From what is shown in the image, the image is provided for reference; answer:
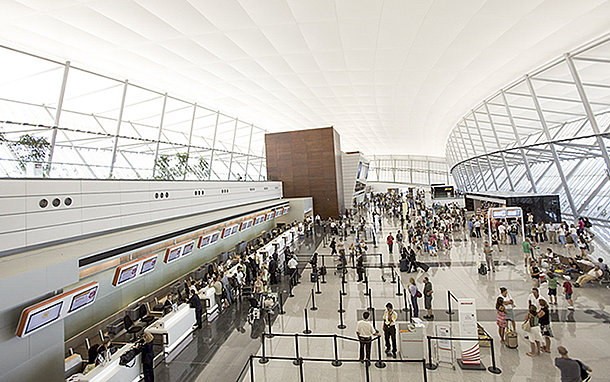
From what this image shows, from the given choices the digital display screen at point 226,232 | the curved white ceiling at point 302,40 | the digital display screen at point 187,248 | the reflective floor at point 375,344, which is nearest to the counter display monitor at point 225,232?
the digital display screen at point 226,232

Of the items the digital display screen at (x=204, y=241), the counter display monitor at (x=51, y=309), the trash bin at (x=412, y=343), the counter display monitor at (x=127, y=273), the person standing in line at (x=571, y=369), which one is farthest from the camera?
the digital display screen at (x=204, y=241)

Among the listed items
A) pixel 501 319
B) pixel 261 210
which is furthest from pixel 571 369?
pixel 261 210

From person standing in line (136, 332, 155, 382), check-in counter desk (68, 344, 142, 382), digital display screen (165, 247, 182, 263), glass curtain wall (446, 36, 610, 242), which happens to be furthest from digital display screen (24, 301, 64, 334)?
glass curtain wall (446, 36, 610, 242)

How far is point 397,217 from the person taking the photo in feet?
89.3

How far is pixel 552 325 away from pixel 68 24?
1442 cm

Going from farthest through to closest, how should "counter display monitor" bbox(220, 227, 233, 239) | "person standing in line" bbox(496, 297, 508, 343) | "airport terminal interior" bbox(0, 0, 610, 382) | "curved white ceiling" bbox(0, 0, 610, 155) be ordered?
"counter display monitor" bbox(220, 227, 233, 239), "curved white ceiling" bbox(0, 0, 610, 155), "person standing in line" bbox(496, 297, 508, 343), "airport terminal interior" bbox(0, 0, 610, 382)

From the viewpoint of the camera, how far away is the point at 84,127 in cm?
1199

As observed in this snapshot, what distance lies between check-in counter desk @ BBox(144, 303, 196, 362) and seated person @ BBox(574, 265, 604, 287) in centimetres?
1174

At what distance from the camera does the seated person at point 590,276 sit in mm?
8242

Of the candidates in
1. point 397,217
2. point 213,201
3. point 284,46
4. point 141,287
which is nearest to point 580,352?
point 284,46

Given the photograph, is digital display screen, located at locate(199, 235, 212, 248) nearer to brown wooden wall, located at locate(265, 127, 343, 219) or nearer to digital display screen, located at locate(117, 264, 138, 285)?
digital display screen, located at locate(117, 264, 138, 285)

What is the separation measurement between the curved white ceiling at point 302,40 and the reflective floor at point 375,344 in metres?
8.75

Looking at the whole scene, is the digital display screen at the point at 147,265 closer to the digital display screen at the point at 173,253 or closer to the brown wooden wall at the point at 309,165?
the digital display screen at the point at 173,253

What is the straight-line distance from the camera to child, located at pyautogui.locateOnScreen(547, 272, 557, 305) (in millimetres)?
7297
